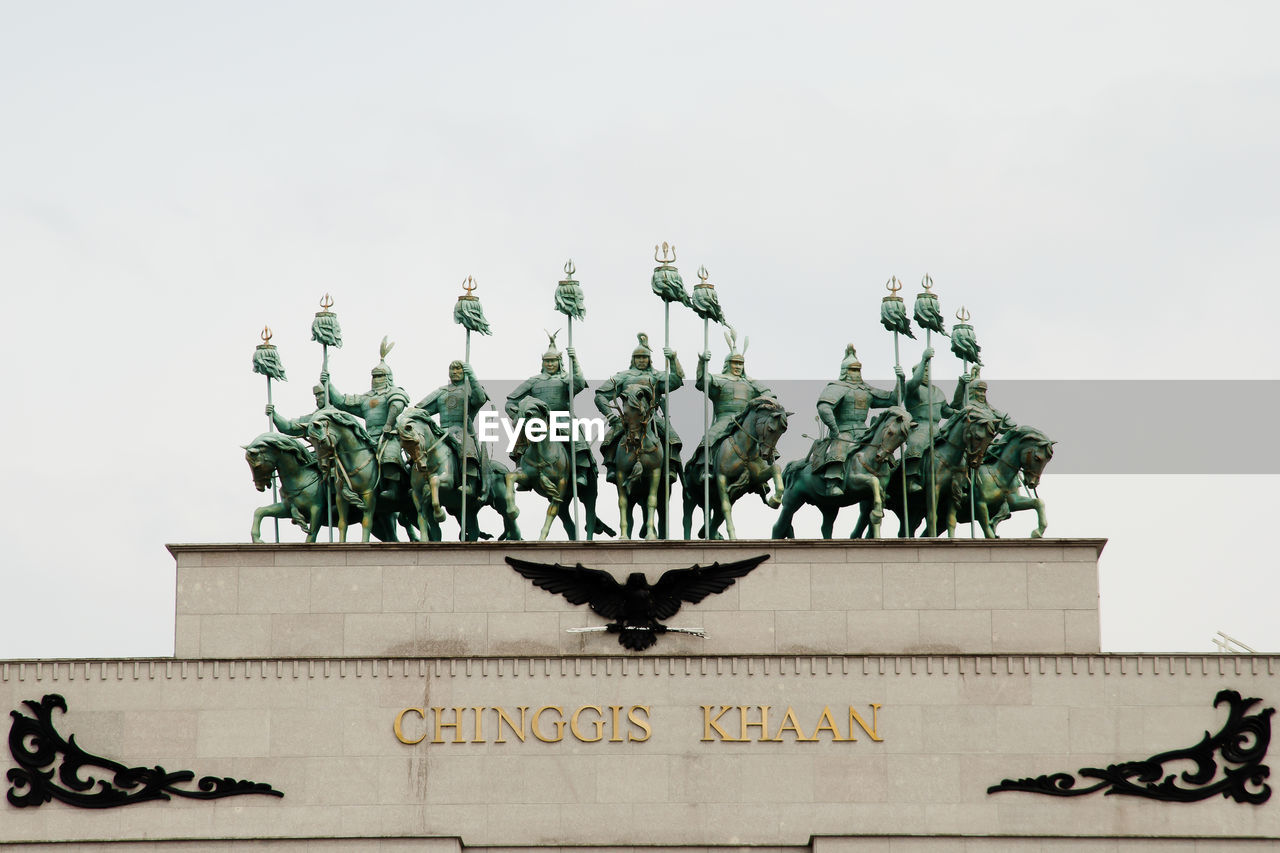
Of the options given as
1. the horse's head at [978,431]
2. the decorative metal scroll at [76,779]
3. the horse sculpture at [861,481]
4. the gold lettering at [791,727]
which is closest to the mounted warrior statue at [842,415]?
the horse sculpture at [861,481]

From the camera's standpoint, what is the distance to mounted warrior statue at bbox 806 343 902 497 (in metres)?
46.8

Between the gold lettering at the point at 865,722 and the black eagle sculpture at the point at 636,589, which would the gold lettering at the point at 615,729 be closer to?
the black eagle sculpture at the point at 636,589

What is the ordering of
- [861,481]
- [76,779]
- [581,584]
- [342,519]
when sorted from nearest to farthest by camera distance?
[76,779] < [581,584] < [861,481] < [342,519]

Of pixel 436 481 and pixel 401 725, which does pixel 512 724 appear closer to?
pixel 401 725

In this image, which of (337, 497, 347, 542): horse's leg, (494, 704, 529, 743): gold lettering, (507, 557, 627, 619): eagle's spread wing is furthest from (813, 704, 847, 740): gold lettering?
(337, 497, 347, 542): horse's leg

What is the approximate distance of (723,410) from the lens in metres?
47.5

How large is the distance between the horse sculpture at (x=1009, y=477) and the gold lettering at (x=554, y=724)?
6661mm

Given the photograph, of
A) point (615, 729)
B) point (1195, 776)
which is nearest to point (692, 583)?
point (615, 729)

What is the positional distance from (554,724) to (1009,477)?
773 cm

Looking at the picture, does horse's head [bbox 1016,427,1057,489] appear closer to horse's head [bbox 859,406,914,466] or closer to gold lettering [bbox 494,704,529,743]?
horse's head [bbox 859,406,914,466]

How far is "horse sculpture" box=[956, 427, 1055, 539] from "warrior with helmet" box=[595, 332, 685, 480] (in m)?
4.25

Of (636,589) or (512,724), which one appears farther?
(636,589)

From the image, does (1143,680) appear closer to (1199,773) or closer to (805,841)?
(1199,773)

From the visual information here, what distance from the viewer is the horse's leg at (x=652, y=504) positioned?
46250 millimetres
